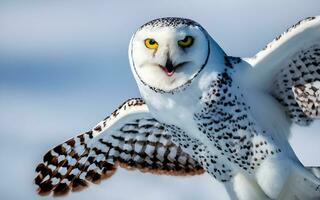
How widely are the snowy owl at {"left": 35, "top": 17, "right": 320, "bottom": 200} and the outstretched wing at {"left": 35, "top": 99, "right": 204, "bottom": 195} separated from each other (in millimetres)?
479

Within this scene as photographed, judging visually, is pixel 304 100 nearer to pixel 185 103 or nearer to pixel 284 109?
pixel 284 109

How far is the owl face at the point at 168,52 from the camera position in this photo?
7.87 metres


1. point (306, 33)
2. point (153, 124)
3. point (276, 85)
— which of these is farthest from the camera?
point (153, 124)

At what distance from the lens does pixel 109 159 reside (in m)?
9.77

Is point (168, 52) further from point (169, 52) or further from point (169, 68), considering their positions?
point (169, 68)

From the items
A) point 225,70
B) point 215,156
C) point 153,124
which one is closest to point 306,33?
point 225,70

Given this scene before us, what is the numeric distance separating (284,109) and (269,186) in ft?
2.24

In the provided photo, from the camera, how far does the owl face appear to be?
310 inches

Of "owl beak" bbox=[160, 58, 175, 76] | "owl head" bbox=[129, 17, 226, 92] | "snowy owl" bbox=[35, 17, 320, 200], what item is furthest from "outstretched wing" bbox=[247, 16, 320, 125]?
"owl beak" bbox=[160, 58, 175, 76]

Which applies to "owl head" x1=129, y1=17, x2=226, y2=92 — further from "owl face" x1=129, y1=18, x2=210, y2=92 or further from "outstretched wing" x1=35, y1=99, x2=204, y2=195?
"outstretched wing" x1=35, y1=99, x2=204, y2=195

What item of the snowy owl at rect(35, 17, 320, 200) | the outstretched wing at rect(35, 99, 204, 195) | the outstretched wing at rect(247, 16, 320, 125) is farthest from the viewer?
the outstretched wing at rect(35, 99, 204, 195)

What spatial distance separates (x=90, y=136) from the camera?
31.3 feet

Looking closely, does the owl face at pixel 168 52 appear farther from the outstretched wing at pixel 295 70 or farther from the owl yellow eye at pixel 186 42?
the outstretched wing at pixel 295 70

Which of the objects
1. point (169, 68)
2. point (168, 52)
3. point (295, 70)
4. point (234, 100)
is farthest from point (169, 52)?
point (295, 70)
